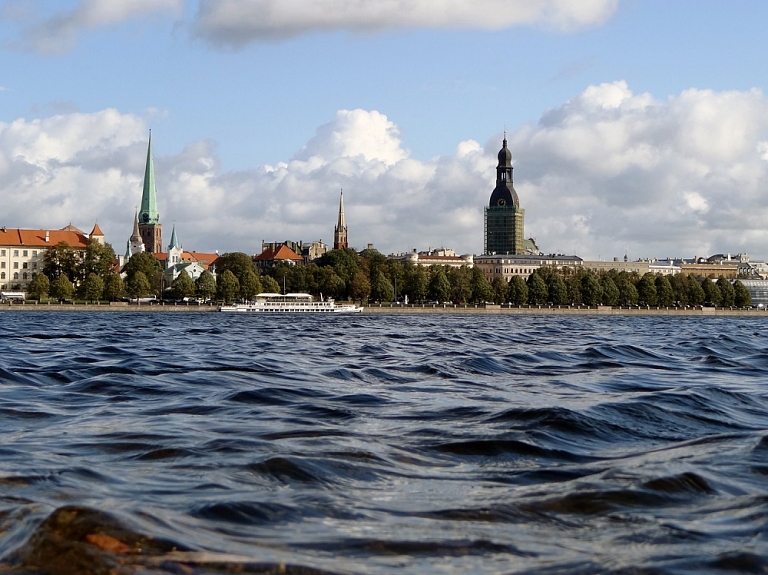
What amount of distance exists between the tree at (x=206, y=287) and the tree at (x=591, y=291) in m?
56.6

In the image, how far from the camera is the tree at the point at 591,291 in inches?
5979

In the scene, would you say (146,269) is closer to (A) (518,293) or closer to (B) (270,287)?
(B) (270,287)

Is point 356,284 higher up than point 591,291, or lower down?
higher up

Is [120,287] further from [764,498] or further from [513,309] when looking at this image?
[764,498]

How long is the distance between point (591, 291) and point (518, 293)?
12.2 meters

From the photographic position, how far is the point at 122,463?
923 centimetres

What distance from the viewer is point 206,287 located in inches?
5148

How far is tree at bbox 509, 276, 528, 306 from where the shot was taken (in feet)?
486

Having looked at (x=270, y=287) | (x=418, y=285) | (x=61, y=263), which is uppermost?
(x=61, y=263)

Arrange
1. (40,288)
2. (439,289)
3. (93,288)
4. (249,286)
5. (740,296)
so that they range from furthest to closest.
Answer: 1. (740,296)
2. (439,289)
3. (249,286)
4. (40,288)
5. (93,288)

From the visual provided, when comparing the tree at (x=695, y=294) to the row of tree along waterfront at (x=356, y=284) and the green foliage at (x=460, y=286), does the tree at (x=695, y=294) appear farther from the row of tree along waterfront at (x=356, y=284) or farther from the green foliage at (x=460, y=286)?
the green foliage at (x=460, y=286)

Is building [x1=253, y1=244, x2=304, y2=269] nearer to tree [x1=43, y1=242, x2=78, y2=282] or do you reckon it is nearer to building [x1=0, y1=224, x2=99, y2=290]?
building [x1=0, y1=224, x2=99, y2=290]

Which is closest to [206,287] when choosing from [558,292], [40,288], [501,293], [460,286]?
[40,288]

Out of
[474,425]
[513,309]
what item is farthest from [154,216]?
[474,425]
